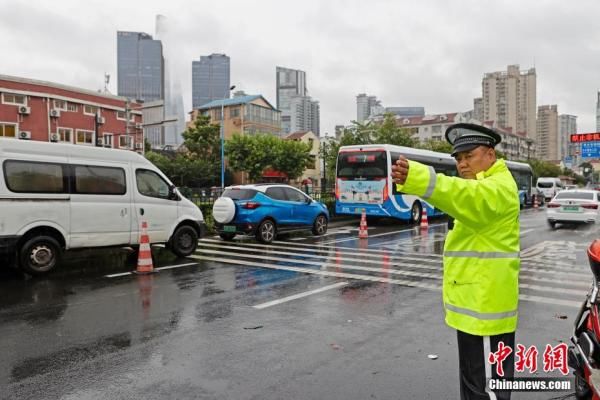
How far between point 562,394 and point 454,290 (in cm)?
180

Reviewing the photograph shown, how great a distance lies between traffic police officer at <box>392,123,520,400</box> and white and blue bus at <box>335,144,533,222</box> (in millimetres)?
15261

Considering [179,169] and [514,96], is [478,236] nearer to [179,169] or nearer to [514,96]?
[179,169]

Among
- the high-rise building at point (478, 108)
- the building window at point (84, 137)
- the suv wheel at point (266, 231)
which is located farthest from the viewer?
the high-rise building at point (478, 108)

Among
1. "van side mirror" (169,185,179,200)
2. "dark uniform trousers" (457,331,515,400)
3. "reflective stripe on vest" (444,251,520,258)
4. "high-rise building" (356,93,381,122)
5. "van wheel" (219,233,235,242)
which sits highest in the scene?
"high-rise building" (356,93,381,122)

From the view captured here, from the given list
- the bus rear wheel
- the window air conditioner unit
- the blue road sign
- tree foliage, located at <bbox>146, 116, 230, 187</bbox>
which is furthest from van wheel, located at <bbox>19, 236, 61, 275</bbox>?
tree foliage, located at <bbox>146, 116, 230, 187</bbox>

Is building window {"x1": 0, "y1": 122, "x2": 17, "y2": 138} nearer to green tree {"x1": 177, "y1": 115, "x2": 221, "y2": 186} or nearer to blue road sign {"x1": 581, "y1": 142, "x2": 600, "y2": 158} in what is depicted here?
green tree {"x1": 177, "y1": 115, "x2": 221, "y2": 186}

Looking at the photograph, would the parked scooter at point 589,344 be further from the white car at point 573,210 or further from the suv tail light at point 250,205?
the white car at point 573,210

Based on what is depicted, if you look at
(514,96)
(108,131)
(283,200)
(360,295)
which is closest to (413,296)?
(360,295)

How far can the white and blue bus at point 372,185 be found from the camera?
1850cm

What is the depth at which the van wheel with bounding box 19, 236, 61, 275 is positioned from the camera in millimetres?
8688

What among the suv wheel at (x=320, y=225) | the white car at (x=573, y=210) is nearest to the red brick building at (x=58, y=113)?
the suv wheel at (x=320, y=225)

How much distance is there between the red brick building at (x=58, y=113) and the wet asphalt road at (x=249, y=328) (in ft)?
116

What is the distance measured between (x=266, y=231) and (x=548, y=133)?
504ft

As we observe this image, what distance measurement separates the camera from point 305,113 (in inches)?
6102
